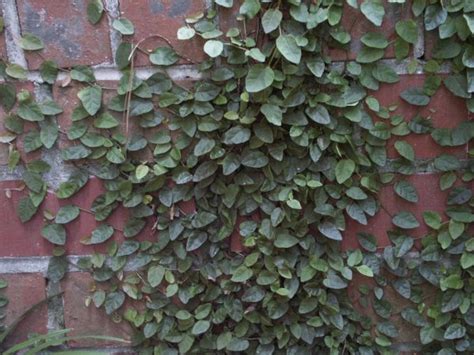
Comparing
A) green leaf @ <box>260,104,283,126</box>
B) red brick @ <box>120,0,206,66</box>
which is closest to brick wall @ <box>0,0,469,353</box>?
red brick @ <box>120,0,206,66</box>

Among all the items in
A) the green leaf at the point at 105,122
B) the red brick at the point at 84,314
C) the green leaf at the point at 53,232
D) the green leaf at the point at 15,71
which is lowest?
the red brick at the point at 84,314

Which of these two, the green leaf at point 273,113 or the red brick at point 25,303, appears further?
the red brick at point 25,303

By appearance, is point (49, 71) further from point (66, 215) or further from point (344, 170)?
point (344, 170)

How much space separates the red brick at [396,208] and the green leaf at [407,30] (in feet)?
0.66

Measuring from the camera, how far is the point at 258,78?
77cm

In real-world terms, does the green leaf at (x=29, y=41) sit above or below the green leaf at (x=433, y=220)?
above

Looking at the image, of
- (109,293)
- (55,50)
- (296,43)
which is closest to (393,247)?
(296,43)

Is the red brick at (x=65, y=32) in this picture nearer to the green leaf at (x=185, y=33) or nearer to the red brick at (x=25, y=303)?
the green leaf at (x=185, y=33)

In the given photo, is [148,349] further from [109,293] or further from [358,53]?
[358,53]

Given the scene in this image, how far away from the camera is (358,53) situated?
2.60ft

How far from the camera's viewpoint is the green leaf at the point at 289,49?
754 millimetres

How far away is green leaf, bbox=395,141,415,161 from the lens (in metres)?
0.82

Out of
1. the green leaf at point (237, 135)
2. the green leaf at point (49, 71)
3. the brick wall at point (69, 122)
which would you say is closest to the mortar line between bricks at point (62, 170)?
the brick wall at point (69, 122)

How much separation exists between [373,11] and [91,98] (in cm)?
40
